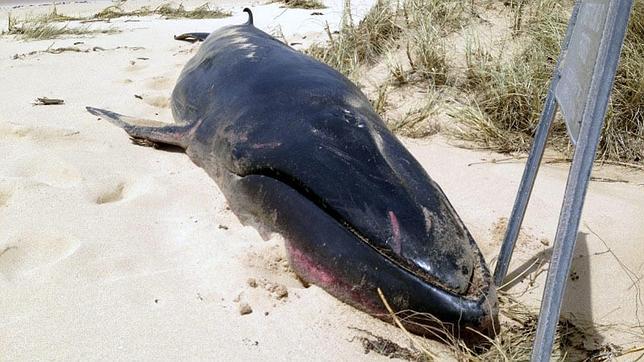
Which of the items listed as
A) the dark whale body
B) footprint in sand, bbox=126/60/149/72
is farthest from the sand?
footprint in sand, bbox=126/60/149/72

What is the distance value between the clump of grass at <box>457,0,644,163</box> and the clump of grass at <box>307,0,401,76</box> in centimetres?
101

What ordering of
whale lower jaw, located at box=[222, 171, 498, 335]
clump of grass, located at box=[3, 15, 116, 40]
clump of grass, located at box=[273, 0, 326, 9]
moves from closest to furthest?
whale lower jaw, located at box=[222, 171, 498, 335]
clump of grass, located at box=[3, 15, 116, 40]
clump of grass, located at box=[273, 0, 326, 9]

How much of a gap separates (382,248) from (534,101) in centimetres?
238

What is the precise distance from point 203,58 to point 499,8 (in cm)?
294

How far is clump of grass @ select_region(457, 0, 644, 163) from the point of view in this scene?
4039 mm

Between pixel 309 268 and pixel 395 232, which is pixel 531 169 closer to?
pixel 395 232

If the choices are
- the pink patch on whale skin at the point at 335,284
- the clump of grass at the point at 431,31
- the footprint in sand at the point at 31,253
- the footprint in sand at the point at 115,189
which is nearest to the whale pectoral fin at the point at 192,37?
the clump of grass at the point at 431,31

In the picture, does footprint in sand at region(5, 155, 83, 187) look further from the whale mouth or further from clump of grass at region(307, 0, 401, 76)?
clump of grass at region(307, 0, 401, 76)

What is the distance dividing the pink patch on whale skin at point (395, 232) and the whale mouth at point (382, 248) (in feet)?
0.05

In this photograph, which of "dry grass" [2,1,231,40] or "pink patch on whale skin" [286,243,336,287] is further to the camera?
"dry grass" [2,1,231,40]

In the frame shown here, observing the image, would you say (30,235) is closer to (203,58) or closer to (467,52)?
(203,58)

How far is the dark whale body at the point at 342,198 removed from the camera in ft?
7.09

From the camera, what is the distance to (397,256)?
218 centimetres

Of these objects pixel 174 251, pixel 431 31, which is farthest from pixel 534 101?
pixel 174 251
